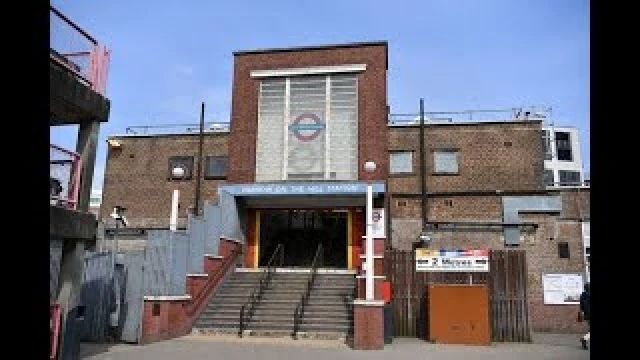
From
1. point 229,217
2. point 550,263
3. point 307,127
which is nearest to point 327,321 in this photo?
point 229,217

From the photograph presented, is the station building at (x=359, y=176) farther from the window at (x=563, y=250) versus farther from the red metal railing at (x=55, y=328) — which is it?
the red metal railing at (x=55, y=328)

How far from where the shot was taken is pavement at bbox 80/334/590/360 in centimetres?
1256

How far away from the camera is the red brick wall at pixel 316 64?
21.3 meters

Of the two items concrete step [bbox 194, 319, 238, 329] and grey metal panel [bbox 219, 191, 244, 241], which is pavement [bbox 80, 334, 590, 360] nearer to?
concrete step [bbox 194, 319, 238, 329]

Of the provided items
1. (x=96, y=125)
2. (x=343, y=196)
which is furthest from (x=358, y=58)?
(x=96, y=125)

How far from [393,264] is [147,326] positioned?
8.10 meters

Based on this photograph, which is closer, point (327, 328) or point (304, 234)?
point (327, 328)

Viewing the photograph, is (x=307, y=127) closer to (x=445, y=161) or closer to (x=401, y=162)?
(x=401, y=162)

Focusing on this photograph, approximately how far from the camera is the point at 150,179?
89.0 feet

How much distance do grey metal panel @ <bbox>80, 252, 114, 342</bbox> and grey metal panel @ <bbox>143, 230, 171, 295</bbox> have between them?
3.18 feet

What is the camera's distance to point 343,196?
20.9m

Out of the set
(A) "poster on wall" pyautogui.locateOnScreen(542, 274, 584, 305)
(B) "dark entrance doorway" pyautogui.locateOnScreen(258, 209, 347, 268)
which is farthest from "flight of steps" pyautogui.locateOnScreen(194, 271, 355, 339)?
(A) "poster on wall" pyautogui.locateOnScreen(542, 274, 584, 305)

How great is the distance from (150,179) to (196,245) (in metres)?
10.7
